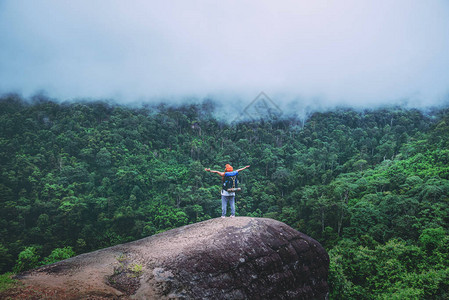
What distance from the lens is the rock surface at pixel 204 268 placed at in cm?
797

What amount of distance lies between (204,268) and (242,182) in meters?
46.0

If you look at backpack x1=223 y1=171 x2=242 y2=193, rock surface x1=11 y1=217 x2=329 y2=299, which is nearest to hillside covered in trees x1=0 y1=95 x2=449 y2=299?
rock surface x1=11 y1=217 x2=329 y2=299

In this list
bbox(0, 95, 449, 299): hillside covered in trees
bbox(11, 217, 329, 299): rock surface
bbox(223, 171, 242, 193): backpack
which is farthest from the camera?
bbox(0, 95, 449, 299): hillside covered in trees

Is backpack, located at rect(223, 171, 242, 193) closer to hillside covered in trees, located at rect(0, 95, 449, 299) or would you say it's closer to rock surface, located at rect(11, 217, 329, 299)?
rock surface, located at rect(11, 217, 329, 299)

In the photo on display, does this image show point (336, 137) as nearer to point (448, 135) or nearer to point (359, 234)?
point (448, 135)

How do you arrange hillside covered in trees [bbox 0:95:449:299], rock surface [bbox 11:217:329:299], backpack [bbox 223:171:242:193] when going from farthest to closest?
1. hillside covered in trees [bbox 0:95:449:299]
2. backpack [bbox 223:171:242:193]
3. rock surface [bbox 11:217:329:299]

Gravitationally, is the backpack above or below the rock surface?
above

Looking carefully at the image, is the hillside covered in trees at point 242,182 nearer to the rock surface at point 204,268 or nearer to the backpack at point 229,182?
the rock surface at point 204,268

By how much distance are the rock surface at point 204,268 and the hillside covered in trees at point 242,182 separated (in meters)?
3.72

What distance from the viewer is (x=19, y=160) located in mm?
48625

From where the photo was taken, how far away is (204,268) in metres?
9.08

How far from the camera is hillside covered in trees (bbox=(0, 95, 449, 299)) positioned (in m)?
19.5

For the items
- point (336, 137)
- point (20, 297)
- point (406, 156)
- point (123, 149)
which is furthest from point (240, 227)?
point (336, 137)

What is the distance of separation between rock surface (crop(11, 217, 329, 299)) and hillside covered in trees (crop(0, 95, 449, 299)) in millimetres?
3725
